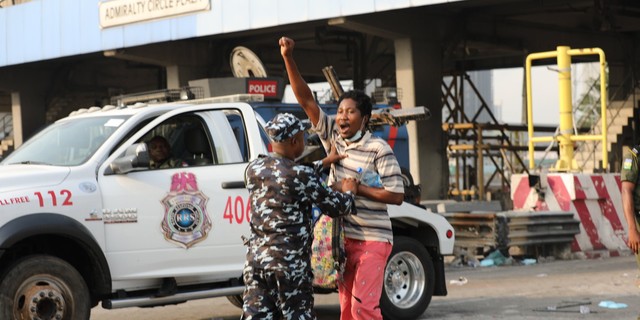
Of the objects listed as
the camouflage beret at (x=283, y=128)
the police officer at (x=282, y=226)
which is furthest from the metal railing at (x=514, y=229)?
the camouflage beret at (x=283, y=128)

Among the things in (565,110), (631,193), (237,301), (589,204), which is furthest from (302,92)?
(565,110)

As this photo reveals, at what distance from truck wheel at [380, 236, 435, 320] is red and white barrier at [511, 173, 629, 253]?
25.0 ft

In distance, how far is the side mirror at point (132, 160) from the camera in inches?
339

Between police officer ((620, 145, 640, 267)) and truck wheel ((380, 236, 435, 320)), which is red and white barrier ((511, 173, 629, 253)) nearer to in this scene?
truck wheel ((380, 236, 435, 320))

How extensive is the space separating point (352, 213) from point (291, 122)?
636mm

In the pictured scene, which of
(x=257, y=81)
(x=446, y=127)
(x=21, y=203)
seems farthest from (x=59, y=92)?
(x=21, y=203)

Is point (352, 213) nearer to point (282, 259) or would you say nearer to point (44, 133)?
point (282, 259)

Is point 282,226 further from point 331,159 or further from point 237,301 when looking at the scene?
point 237,301

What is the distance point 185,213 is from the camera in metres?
8.92

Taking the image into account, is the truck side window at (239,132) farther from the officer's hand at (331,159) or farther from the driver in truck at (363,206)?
the officer's hand at (331,159)

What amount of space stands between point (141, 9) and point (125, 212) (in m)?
22.2

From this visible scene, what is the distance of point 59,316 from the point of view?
26.8 ft

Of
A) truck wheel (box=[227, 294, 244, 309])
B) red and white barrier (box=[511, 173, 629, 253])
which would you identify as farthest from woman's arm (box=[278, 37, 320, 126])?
red and white barrier (box=[511, 173, 629, 253])

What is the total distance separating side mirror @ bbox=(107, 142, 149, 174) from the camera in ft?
28.3
